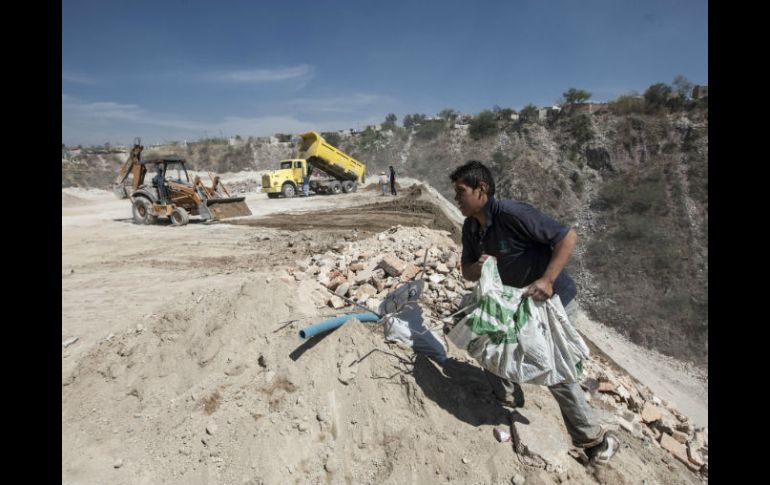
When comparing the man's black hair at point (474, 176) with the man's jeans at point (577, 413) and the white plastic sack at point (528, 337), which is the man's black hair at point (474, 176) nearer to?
the white plastic sack at point (528, 337)

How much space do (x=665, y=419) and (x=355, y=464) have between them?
141 inches

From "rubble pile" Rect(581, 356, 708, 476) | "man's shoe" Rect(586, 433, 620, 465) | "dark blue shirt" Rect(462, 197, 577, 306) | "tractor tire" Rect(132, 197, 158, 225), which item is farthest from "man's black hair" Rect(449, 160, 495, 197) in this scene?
"tractor tire" Rect(132, 197, 158, 225)

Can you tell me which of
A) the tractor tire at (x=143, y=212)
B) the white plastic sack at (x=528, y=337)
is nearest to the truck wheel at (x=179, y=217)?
the tractor tire at (x=143, y=212)

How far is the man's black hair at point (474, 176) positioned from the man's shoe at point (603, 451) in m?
1.69

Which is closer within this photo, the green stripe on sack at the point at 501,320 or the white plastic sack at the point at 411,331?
the green stripe on sack at the point at 501,320

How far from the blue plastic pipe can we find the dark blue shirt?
1.28 meters

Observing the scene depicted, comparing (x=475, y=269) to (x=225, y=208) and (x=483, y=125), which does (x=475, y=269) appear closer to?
(x=225, y=208)

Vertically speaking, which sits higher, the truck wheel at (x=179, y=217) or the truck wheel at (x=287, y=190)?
the truck wheel at (x=287, y=190)

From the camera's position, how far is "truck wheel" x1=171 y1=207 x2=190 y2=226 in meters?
11.1

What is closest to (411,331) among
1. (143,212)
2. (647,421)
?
(647,421)

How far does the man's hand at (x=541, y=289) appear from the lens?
7.20 feet

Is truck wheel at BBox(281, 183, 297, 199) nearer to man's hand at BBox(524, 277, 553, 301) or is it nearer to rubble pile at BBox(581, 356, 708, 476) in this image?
rubble pile at BBox(581, 356, 708, 476)
